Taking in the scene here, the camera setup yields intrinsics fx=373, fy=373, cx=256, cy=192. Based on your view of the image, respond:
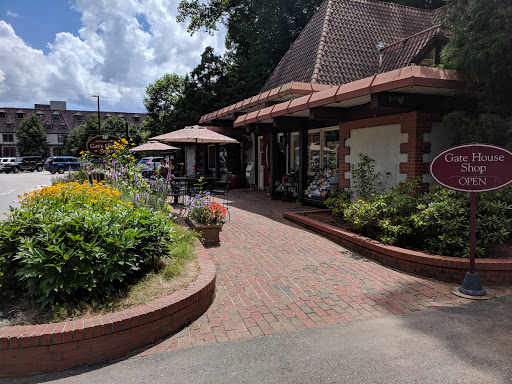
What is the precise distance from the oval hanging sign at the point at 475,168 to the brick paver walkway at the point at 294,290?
4.39 ft

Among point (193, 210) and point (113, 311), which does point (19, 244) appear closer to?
point (113, 311)

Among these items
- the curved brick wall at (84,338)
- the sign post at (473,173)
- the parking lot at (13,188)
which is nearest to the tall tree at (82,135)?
the parking lot at (13,188)

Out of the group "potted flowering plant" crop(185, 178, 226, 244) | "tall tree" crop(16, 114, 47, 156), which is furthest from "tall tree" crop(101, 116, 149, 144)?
"potted flowering plant" crop(185, 178, 226, 244)

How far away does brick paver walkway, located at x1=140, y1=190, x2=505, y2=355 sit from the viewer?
149 inches

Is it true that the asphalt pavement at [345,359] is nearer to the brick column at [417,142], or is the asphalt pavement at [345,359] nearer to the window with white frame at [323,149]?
the brick column at [417,142]

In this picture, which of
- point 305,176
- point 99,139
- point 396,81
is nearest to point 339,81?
point 305,176

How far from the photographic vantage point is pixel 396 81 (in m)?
6.27

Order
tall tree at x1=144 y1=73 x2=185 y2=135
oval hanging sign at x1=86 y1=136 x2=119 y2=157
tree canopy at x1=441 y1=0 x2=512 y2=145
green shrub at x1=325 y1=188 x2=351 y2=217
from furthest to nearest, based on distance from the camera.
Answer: tall tree at x1=144 y1=73 x2=185 y2=135, oval hanging sign at x1=86 y1=136 x2=119 y2=157, green shrub at x1=325 y1=188 x2=351 y2=217, tree canopy at x1=441 y1=0 x2=512 y2=145

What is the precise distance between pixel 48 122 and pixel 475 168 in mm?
77139

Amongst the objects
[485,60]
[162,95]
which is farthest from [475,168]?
[162,95]

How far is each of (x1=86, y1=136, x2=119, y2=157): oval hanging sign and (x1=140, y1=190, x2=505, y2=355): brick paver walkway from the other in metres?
5.38

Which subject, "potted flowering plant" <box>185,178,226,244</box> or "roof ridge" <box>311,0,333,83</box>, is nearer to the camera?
"potted flowering plant" <box>185,178,226,244</box>

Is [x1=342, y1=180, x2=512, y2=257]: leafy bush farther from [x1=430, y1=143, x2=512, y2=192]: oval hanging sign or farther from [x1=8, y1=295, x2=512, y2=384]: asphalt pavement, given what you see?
[x1=8, y1=295, x2=512, y2=384]: asphalt pavement

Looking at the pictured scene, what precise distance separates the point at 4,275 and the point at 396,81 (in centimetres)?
614
